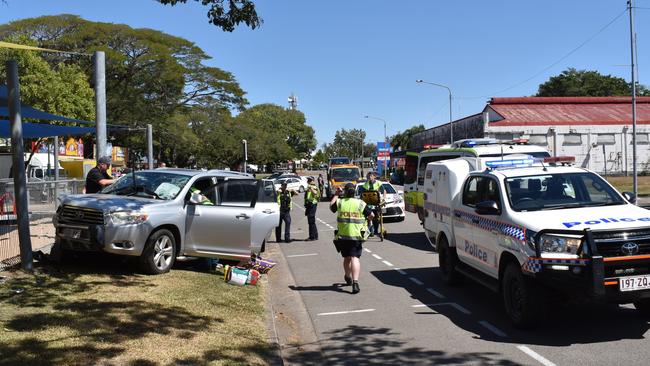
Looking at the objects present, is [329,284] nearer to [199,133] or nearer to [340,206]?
[340,206]

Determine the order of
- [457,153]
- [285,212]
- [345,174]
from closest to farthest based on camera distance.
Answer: [457,153]
[285,212]
[345,174]

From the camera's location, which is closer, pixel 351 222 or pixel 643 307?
pixel 643 307

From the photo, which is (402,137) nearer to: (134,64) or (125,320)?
(134,64)

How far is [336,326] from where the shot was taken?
725cm

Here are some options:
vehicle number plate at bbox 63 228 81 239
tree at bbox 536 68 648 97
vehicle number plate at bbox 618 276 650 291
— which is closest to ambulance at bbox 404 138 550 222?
vehicle number plate at bbox 618 276 650 291

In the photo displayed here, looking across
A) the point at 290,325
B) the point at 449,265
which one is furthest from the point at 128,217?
the point at 449,265

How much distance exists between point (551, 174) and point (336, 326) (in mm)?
3384

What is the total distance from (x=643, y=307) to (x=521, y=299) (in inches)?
61.2

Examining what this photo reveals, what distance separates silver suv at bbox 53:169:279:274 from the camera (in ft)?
27.8

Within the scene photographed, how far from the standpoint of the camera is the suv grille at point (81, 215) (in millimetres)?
8471

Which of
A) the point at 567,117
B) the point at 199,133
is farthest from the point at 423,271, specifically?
the point at 199,133

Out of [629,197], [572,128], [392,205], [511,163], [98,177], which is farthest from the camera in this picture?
[572,128]

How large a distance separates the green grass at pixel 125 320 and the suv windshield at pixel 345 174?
88.0 ft

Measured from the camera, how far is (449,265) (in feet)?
30.2
